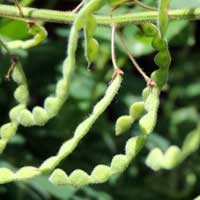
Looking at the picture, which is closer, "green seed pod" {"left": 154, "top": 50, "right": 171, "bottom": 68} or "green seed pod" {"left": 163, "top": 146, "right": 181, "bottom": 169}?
"green seed pod" {"left": 154, "top": 50, "right": 171, "bottom": 68}

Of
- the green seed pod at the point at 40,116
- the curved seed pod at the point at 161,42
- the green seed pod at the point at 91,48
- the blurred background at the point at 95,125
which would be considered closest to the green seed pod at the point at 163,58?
the curved seed pod at the point at 161,42

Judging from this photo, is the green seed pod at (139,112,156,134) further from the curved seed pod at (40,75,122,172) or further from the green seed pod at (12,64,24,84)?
the green seed pod at (12,64,24,84)

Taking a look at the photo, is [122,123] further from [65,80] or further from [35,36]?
[35,36]

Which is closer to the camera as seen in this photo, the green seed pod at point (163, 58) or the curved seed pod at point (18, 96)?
the green seed pod at point (163, 58)

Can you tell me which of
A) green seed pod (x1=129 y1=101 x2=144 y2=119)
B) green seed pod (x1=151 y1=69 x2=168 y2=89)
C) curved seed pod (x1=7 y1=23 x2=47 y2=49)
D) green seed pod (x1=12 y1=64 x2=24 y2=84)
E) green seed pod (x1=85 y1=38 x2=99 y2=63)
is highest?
curved seed pod (x1=7 y1=23 x2=47 y2=49)

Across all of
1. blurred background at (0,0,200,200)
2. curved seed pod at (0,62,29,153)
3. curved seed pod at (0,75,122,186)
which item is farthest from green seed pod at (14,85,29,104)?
blurred background at (0,0,200,200)

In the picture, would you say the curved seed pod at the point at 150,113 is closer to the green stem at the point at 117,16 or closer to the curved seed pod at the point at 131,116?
the curved seed pod at the point at 131,116

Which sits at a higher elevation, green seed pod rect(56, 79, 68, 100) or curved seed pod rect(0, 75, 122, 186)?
green seed pod rect(56, 79, 68, 100)
